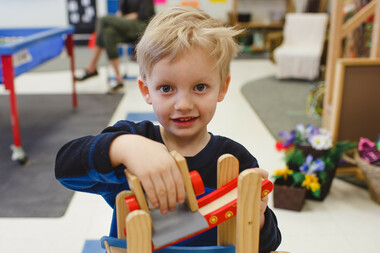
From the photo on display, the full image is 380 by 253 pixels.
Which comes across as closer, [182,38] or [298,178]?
[182,38]

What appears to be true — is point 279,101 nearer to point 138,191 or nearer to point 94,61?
point 94,61

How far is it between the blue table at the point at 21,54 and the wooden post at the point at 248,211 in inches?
73.0

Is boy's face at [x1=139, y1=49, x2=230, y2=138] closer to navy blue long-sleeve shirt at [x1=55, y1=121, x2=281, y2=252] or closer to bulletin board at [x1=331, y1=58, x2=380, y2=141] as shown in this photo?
navy blue long-sleeve shirt at [x1=55, y1=121, x2=281, y2=252]

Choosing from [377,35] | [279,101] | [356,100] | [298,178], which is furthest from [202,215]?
[279,101]

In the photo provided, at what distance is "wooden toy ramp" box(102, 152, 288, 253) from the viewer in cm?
51

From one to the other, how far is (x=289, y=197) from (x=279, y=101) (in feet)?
6.68

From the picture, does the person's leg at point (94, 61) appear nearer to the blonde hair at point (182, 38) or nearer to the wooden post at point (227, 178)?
the blonde hair at point (182, 38)

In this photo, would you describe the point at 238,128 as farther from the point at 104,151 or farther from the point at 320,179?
the point at 104,151

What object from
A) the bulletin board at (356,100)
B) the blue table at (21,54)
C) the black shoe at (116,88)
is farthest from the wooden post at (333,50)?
the black shoe at (116,88)

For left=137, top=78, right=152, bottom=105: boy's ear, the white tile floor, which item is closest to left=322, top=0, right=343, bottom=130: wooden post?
the white tile floor

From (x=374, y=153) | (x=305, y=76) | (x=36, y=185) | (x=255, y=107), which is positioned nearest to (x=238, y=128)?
(x=255, y=107)

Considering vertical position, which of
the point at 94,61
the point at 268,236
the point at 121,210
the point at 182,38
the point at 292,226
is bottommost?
the point at 292,226

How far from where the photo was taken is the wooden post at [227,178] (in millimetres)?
591

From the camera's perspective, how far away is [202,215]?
553 mm
